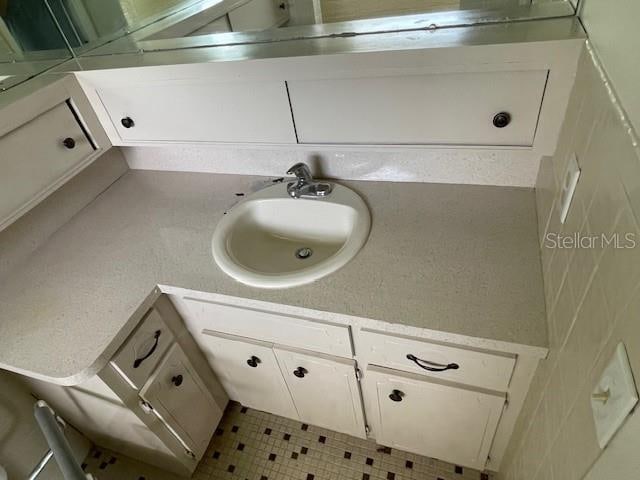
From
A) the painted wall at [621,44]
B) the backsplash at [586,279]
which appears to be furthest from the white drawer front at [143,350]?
the painted wall at [621,44]

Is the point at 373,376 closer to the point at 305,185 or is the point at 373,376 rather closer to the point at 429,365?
the point at 429,365

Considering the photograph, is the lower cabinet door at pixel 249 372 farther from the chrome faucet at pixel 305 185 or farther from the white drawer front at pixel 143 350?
the chrome faucet at pixel 305 185

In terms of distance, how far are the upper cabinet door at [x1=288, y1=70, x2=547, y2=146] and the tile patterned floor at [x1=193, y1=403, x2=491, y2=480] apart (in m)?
1.09

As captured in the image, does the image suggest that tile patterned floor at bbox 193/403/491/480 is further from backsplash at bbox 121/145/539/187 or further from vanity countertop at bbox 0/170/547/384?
backsplash at bbox 121/145/539/187

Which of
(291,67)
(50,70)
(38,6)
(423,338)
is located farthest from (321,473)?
(38,6)

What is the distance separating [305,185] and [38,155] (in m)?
0.75

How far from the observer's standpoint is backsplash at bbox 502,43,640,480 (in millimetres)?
454

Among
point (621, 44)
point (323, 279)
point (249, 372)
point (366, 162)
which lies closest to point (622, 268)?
point (621, 44)

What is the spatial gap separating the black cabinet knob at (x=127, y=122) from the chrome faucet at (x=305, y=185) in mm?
493

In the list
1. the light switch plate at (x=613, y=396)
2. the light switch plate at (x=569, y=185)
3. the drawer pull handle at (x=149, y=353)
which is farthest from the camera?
the drawer pull handle at (x=149, y=353)

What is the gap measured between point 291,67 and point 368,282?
0.54 metres

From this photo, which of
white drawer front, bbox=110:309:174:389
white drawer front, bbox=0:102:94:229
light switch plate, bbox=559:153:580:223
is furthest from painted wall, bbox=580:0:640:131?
white drawer front, bbox=0:102:94:229

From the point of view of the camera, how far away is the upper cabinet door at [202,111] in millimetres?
1046

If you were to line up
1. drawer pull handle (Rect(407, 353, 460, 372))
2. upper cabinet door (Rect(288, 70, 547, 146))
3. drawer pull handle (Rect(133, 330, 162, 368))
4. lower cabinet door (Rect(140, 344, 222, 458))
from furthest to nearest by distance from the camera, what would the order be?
lower cabinet door (Rect(140, 344, 222, 458))
drawer pull handle (Rect(133, 330, 162, 368))
drawer pull handle (Rect(407, 353, 460, 372))
upper cabinet door (Rect(288, 70, 547, 146))
